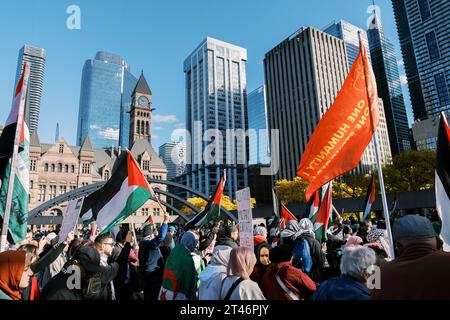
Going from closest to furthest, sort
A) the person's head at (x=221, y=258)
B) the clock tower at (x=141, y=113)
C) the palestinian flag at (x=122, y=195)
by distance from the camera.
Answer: the person's head at (x=221, y=258)
the palestinian flag at (x=122, y=195)
the clock tower at (x=141, y=113)

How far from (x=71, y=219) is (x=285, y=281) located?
5388mm

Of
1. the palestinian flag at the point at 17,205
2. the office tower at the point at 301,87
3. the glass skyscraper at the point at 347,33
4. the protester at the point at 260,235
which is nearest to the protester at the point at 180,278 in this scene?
the protester at the point at 260,235

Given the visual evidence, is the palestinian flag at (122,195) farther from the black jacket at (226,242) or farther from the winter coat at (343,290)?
the winter coat at (343,290)

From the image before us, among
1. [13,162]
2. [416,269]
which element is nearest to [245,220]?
[416,269]

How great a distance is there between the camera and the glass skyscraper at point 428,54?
516ft

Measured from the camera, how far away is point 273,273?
3.84 m

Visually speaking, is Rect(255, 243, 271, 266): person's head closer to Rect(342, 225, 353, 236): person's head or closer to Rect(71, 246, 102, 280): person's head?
Rect(71, 246, 102, 280): person's head

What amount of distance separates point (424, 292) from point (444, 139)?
3484 millimetres

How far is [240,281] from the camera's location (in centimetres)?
322

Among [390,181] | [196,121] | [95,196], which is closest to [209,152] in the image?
[196,121]

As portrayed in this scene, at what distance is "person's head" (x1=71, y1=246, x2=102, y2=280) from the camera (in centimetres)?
358

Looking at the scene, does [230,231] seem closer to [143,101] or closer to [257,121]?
[143,101]

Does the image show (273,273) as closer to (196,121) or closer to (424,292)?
(424,292)

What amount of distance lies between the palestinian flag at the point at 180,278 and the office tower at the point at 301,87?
105m
